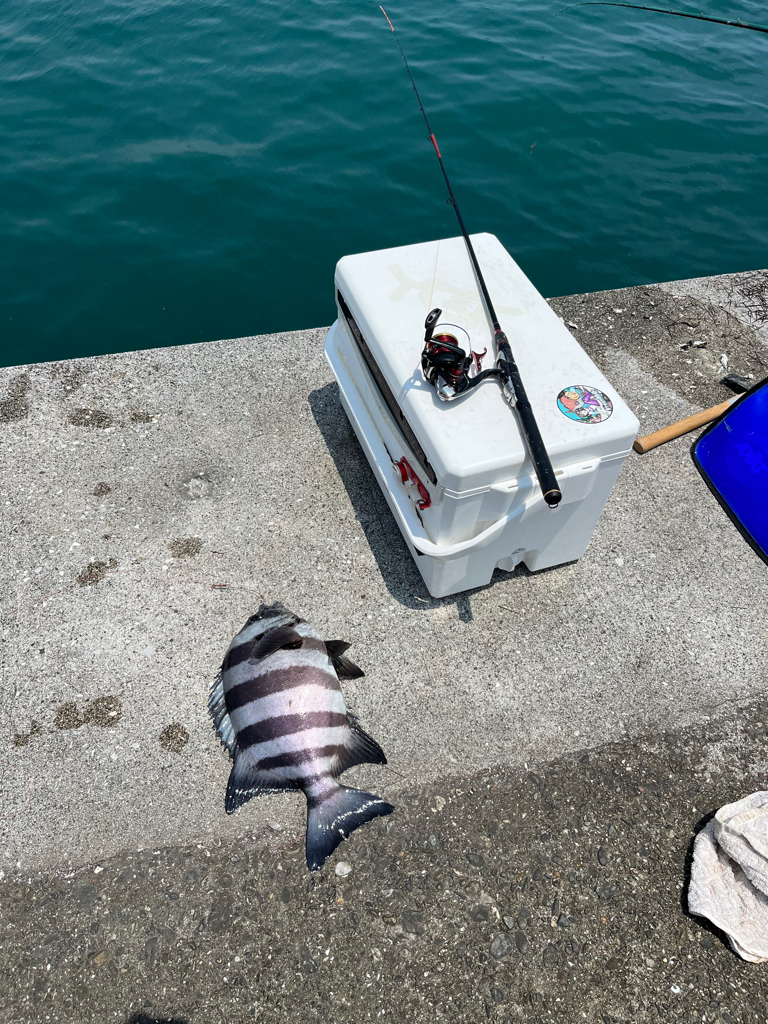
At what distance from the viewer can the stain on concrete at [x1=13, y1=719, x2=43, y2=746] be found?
309cm

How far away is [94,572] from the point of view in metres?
3.68

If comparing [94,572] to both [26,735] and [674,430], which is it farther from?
[674,430]

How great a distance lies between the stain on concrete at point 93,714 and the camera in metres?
3.15

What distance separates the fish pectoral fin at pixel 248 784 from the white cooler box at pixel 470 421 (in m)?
1.28

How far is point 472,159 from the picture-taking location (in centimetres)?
878

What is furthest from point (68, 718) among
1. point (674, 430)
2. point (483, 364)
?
point (674, 430)

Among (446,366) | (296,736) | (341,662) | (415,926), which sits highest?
(446,366)

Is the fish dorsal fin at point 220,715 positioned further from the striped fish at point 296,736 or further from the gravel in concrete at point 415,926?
the gravel in concrete at point 415,926

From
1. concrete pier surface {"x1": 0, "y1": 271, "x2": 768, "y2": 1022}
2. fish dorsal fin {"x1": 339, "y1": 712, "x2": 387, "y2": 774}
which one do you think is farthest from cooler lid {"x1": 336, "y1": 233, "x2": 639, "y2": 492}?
fish dorsal fin {"x1": 339, "y1": 712, "x2": 387, "y2": 774}

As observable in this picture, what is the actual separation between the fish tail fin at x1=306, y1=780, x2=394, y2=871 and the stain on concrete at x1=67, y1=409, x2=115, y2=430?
3086mm

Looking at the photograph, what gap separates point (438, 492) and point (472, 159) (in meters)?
7.81

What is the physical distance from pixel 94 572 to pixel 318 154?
7599mm

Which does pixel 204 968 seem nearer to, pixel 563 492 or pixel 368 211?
pixel 563 492

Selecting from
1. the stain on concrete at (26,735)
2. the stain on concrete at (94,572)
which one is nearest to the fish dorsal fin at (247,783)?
the stain on concrete at (26,735)
